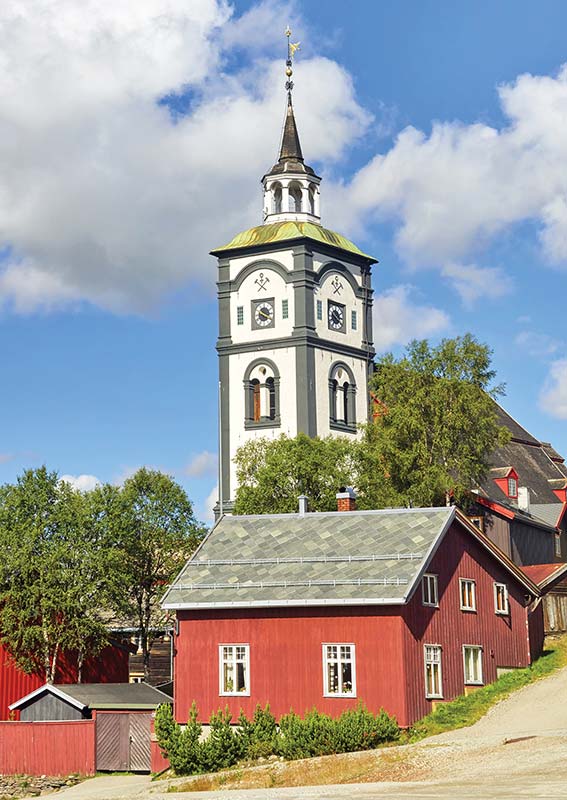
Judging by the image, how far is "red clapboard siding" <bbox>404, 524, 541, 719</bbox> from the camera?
1736 inches

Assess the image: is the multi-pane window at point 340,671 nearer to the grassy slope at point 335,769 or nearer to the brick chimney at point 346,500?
the grassy slope at point 335,769

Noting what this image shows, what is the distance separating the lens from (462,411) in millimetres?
73812

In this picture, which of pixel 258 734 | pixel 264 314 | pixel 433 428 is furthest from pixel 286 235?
pixel 258 734

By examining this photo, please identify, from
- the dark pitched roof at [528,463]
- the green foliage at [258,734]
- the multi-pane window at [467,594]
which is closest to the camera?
the green foliage at [258,734]

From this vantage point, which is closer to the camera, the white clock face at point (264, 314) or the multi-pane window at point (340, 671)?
the multi-pane window at point (340, 671)

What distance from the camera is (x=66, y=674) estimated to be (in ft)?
191

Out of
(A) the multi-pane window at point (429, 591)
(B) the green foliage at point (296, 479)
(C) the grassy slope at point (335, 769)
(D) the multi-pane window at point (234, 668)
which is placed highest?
(B) the green foliage at point (296, 479)

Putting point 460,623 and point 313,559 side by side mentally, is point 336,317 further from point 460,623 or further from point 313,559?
point 313,559

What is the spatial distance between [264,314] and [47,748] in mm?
45945

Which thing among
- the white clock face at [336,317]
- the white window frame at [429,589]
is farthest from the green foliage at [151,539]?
the white clock face at [336,317]

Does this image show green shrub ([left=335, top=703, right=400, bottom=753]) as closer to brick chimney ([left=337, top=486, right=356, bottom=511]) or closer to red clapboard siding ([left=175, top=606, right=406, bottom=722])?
red clapboard siding ([left=175, top=606, right=406, bottom=722])

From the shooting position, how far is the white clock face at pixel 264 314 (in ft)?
289

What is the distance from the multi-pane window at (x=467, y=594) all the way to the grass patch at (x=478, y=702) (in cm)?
276

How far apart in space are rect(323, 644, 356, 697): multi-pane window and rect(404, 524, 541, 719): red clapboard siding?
1.81 m
